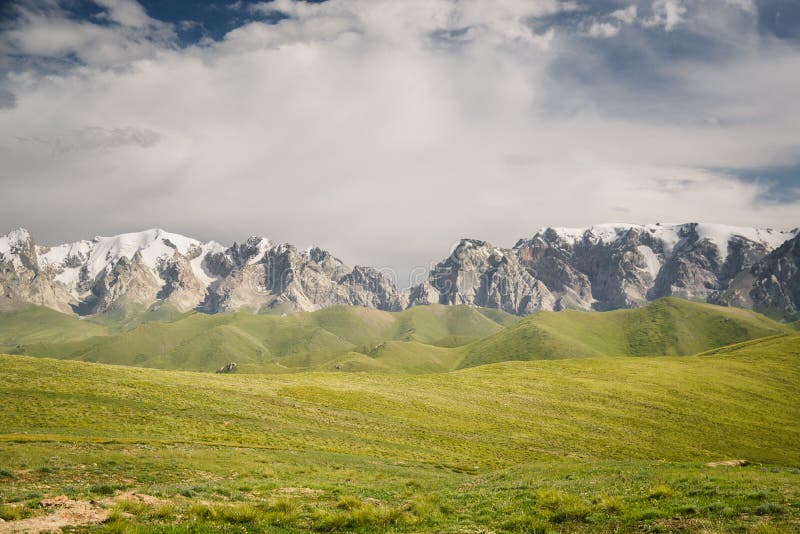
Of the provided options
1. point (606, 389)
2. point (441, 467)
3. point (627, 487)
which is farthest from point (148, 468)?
point (606, 389)

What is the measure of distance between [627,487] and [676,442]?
5700 cm

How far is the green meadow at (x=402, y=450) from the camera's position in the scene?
19.5 m

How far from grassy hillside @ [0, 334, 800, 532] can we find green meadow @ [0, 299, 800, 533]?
0.65ft

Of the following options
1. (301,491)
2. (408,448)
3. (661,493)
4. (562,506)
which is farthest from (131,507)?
(408,448)

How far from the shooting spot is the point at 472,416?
3108 inches

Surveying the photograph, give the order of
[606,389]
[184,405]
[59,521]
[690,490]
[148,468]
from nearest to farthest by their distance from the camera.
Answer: [59,521], [690,490], [148,468], [184,405], [606,389]

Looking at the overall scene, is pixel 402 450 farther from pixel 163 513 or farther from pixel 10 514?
pixel 10 514

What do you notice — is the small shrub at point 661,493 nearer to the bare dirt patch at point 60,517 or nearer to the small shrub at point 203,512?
the small shrub at point 203,512

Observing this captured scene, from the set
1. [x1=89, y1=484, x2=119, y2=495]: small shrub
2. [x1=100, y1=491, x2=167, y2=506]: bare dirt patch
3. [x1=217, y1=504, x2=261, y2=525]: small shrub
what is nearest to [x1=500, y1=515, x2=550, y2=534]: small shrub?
[x1=217, y1=504, x2=261, y2=525]: small shrub

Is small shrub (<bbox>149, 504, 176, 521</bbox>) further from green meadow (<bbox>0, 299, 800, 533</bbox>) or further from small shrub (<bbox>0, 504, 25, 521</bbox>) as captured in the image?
small shrub (<bbox>0, 504, 25, 521</bbox>)

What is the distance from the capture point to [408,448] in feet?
186

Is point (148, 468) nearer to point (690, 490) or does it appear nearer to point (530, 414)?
point (690, 490)

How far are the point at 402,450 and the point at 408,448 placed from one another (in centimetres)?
158

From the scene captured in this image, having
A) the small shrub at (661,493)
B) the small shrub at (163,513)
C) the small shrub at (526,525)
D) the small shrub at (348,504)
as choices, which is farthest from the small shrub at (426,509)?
the small shrub at (661,493)
